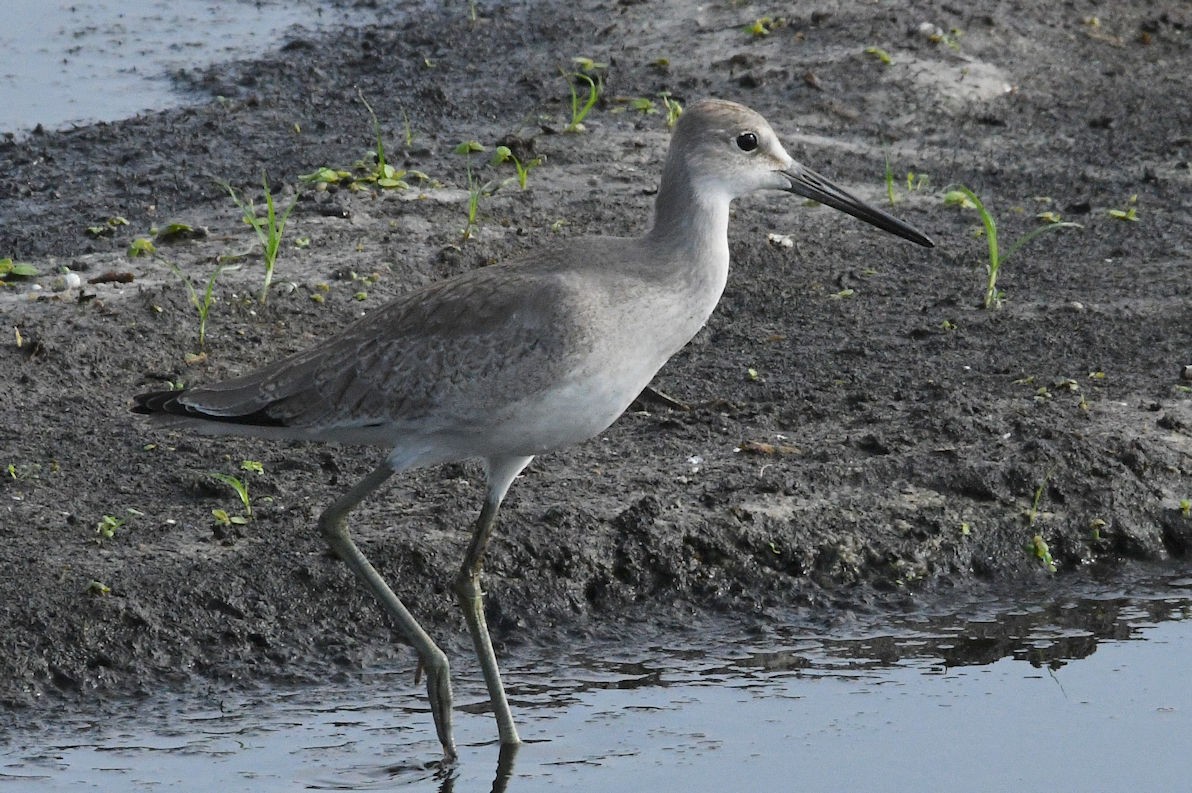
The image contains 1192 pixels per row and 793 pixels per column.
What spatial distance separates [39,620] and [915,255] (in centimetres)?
469

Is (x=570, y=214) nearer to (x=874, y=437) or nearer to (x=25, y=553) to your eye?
(x=874, y=437)

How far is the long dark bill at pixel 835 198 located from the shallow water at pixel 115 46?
5537mm

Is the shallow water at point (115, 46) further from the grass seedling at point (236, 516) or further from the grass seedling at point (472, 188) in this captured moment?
the grass seedling at point (236, 516)

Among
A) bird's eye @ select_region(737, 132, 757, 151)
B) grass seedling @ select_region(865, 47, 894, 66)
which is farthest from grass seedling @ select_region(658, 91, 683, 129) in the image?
bird's eye @ select_region(737, 132, 757, 151)

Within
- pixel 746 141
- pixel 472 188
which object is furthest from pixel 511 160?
pixel 746 141

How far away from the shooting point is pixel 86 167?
31.4ft

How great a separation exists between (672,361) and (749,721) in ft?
7.88

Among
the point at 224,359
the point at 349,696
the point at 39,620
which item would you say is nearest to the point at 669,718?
the point at 349,696

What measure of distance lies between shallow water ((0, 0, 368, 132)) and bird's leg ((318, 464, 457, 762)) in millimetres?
5228

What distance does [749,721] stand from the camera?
5.87m

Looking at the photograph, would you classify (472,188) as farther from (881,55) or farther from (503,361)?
(503,361)

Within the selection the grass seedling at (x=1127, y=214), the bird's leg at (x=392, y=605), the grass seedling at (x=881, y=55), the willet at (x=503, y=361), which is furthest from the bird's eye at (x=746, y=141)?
the grass seedling at (x=881, y=55)

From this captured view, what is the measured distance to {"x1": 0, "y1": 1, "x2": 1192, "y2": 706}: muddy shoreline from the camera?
20.9 ft

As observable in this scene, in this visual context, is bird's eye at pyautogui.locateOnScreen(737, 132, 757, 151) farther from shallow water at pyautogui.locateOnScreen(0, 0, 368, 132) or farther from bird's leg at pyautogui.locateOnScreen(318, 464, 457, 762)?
shallow water at pyautogui.locateOnScreen(0, 0, 368, 132)
